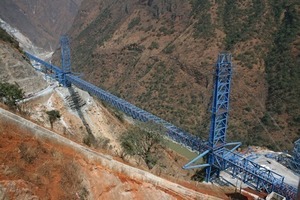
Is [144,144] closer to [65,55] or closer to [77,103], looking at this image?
[77,103]

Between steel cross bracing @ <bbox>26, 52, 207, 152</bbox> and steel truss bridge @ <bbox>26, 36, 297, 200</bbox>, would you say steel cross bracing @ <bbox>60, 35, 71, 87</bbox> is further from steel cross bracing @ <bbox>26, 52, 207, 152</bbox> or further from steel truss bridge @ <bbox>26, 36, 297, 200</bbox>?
steel truss bridge @ <bbox>26, 36, 297, 200</bbox>

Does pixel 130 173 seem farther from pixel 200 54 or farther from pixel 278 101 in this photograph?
pixel 200 54

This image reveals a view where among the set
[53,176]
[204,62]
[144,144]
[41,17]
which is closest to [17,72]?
[144,144]

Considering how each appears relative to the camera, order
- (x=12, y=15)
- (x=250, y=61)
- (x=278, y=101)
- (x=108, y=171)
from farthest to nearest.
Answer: (x=12, y=15)
(x=250, y=61)
(x=278, y=101)
(x=108, y=171)

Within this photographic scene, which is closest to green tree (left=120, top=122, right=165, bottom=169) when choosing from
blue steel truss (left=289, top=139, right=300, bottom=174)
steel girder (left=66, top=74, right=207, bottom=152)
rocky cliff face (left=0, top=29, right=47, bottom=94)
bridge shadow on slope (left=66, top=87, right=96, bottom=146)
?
steel girder (left=66, top=74, right=207, bottom=152)

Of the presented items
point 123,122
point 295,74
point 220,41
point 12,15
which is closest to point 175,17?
point 220,41

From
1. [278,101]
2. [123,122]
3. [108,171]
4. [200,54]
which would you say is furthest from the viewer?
[200,54]

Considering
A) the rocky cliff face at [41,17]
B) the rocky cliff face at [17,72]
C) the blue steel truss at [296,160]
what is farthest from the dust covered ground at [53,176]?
the rocky cliff face at [41,17]

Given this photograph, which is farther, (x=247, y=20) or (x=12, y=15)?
(x=12, y=15)
